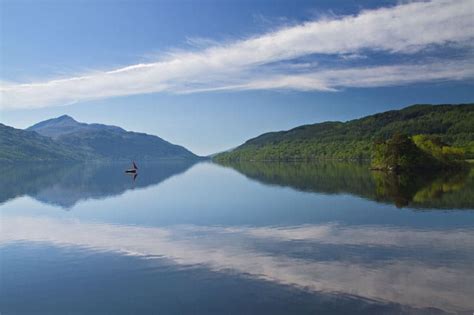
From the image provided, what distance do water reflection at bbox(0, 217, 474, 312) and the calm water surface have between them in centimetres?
8

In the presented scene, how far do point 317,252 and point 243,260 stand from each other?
227 inches

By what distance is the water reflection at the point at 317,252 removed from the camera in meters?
22.3

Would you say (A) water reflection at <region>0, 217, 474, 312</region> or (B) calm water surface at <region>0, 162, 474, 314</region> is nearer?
(B) calm water surface at <region>0, 162, 474, 314</region>

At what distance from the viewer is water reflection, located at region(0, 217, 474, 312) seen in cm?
2227

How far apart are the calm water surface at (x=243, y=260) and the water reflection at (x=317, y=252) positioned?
81 millimetres

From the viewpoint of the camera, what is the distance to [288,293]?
21.5m

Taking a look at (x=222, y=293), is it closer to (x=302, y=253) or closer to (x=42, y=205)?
(x=302, y=253)

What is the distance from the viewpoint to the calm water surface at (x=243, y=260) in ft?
67.8

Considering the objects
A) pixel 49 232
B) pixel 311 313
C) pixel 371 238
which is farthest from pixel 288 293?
pixel 49 232

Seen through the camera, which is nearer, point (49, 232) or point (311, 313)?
point (311, 313)

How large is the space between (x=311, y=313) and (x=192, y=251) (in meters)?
14.5

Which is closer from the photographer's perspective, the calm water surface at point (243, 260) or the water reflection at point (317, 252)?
the calm water surface at point (243, 260)

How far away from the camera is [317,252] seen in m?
30.6

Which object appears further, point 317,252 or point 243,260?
point 317,252
